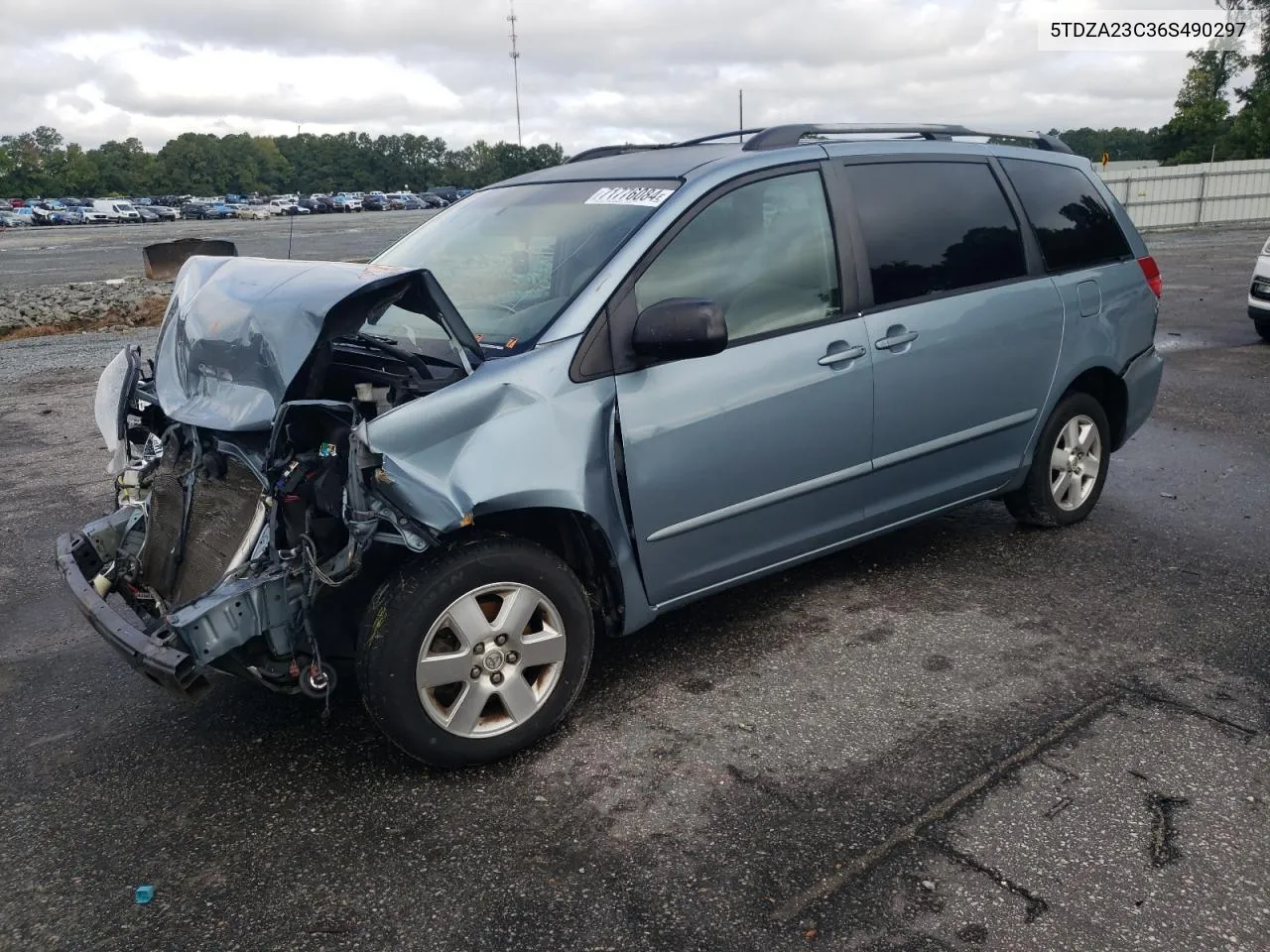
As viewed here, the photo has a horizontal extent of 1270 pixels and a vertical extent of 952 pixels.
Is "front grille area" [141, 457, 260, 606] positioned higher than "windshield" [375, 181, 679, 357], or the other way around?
"windshield" [375, 181, 679, 357]

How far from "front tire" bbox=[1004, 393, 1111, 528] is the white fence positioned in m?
22.4

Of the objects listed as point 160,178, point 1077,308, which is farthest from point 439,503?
point 160,178

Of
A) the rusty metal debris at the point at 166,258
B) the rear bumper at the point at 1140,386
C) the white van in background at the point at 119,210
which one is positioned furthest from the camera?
the white van in background at the point at 119,210

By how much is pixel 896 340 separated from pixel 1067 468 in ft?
5.09

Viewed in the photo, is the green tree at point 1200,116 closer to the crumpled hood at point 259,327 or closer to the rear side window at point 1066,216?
the rear side window at point 1066,216

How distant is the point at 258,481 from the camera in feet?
10.6

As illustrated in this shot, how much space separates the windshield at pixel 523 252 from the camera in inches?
141

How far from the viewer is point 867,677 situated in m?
3.80

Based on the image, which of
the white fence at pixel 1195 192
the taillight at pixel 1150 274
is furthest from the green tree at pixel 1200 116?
the taillight at pixel 1150 274

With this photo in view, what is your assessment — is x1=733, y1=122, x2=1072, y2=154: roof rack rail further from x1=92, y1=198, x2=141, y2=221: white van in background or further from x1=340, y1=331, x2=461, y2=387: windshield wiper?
x1=92, y1=198, x2=141, y2=221: white van in background

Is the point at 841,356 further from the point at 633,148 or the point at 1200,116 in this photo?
the point at 1200,116

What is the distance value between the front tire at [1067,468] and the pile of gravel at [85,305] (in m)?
13.3

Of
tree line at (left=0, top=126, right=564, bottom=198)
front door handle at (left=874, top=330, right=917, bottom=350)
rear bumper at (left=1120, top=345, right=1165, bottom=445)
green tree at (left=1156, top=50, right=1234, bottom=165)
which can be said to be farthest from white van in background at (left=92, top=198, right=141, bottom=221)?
front door handle at (left=874, top=330, right=917, bottom=350)

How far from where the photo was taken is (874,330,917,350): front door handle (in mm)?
4078
